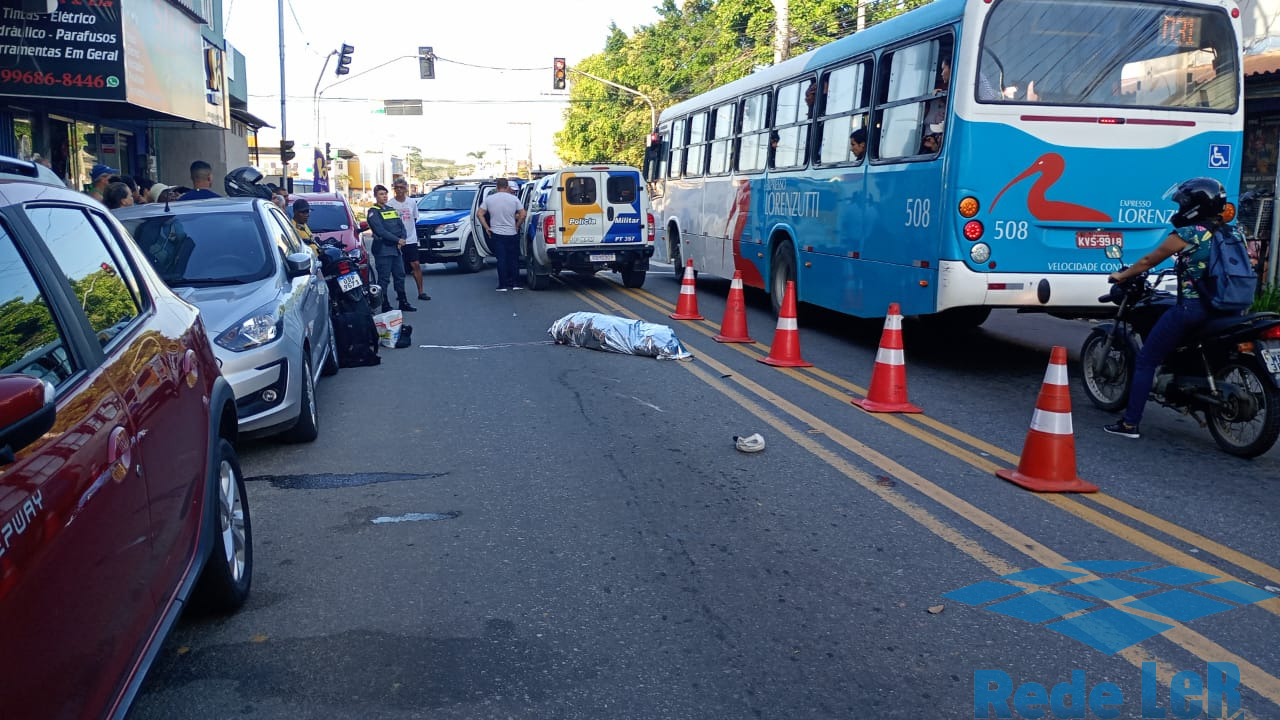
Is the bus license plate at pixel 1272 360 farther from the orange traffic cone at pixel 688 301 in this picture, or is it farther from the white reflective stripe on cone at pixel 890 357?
the orange traffic cone at pixel 688 301

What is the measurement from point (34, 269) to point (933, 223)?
7.66 meters

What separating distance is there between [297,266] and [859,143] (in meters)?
5.82

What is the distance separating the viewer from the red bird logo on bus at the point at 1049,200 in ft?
29.5

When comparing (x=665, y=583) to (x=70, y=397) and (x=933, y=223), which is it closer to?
(x=70, y=397)

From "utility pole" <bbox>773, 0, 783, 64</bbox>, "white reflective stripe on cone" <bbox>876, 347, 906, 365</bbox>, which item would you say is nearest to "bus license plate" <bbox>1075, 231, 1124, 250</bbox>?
"white reflective stripe on cone" <bbox>876, 347, 906, 365</bbox>

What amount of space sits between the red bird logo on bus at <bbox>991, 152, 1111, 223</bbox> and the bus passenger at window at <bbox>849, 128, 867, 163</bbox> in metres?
2.06

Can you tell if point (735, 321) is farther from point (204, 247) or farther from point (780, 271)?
point (204, 247)

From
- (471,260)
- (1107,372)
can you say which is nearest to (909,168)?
(1107,372)

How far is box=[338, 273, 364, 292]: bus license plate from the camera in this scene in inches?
396

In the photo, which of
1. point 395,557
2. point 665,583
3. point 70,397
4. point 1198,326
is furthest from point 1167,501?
point 70,397

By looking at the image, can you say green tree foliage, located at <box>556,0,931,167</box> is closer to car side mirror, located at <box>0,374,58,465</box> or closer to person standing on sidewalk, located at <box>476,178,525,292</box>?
person standing on sidewalk, located at <box>476,178,525,292</box>

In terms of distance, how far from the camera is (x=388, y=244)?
47.6ft

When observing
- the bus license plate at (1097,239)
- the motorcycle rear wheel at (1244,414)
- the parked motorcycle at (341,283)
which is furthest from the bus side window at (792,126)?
the motorcycle rear wheel at (1244,414)

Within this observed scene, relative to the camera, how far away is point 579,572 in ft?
15.2
